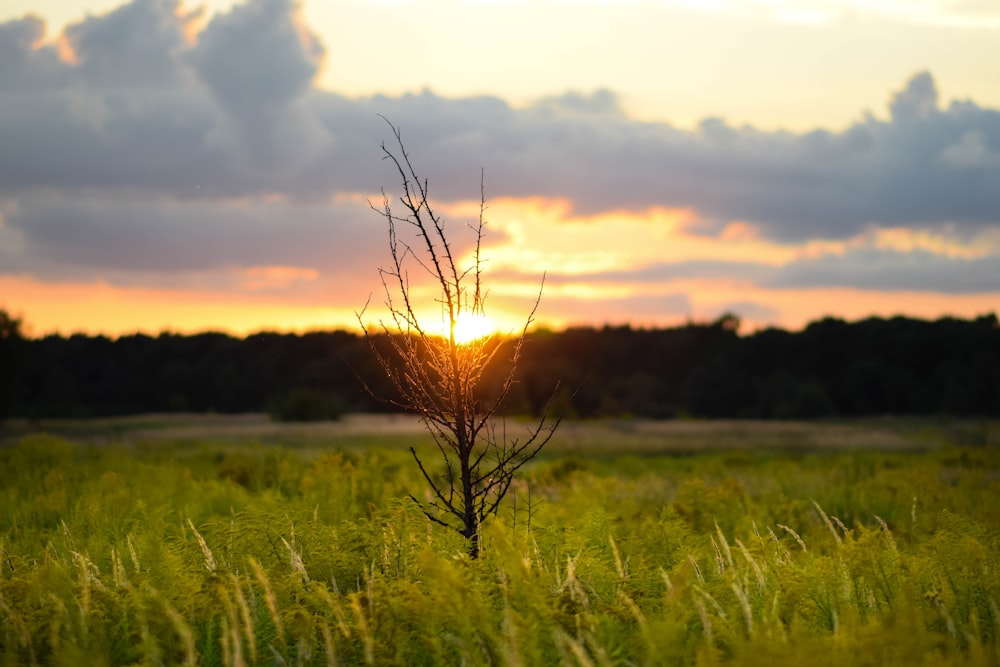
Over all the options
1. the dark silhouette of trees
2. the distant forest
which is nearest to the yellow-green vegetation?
the dark silhouette of trees

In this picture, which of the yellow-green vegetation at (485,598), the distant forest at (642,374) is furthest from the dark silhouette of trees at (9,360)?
the yellow-green vegetation at (485,598)

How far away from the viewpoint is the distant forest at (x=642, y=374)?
61656 mm

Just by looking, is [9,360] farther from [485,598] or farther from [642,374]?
[642,374]

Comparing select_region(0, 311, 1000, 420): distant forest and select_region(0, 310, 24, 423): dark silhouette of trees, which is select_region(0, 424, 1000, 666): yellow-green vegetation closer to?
select_region(0, 310, 24, 423): dark silhouette of trees

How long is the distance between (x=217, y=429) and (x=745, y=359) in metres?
46.2

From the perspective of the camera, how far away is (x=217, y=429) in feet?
132

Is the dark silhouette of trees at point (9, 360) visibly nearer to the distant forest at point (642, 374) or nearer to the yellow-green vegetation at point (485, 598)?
the distant forest at point (642, 374)

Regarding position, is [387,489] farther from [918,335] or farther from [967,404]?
[918,335]

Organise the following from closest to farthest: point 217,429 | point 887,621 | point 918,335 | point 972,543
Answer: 1. point 887,621
2. point 972,543
3. point 217,429
4. point 918,335

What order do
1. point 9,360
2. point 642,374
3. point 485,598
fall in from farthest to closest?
1. point 642,374
2. point 9,360
3. point 485,598

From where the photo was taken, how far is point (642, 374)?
253 ft

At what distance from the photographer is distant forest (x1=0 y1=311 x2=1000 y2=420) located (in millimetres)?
61656

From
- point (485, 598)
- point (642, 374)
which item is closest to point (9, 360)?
point (485, 598)

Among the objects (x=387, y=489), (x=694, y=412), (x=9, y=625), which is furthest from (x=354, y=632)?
(x=694, y=412)
